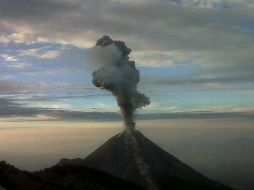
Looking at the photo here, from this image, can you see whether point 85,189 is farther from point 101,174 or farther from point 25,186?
point 101,174

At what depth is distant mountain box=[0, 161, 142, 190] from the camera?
104 meters

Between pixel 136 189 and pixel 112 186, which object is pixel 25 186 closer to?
pixel 112 186

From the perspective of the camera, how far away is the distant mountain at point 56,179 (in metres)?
104

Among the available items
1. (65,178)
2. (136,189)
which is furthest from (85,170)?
(65,178)

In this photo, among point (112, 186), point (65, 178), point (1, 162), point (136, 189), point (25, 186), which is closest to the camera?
point (25, 186)

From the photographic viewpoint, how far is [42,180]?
4902 inches

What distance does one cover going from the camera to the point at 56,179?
434 feet

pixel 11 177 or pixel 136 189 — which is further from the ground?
pixel 11 177

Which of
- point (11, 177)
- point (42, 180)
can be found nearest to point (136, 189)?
point (42, 180)

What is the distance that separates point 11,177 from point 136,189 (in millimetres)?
76032

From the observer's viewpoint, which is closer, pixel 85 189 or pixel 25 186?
pixel 25 186

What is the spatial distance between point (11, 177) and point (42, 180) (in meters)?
18.4

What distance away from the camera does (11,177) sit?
Answer: 106938 mm

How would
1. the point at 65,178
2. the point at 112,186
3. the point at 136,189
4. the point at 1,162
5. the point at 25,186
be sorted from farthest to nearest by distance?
the point at 136,189
the point at 112,186
the point at 65,178
the point at 1,162
the point at 25,186
